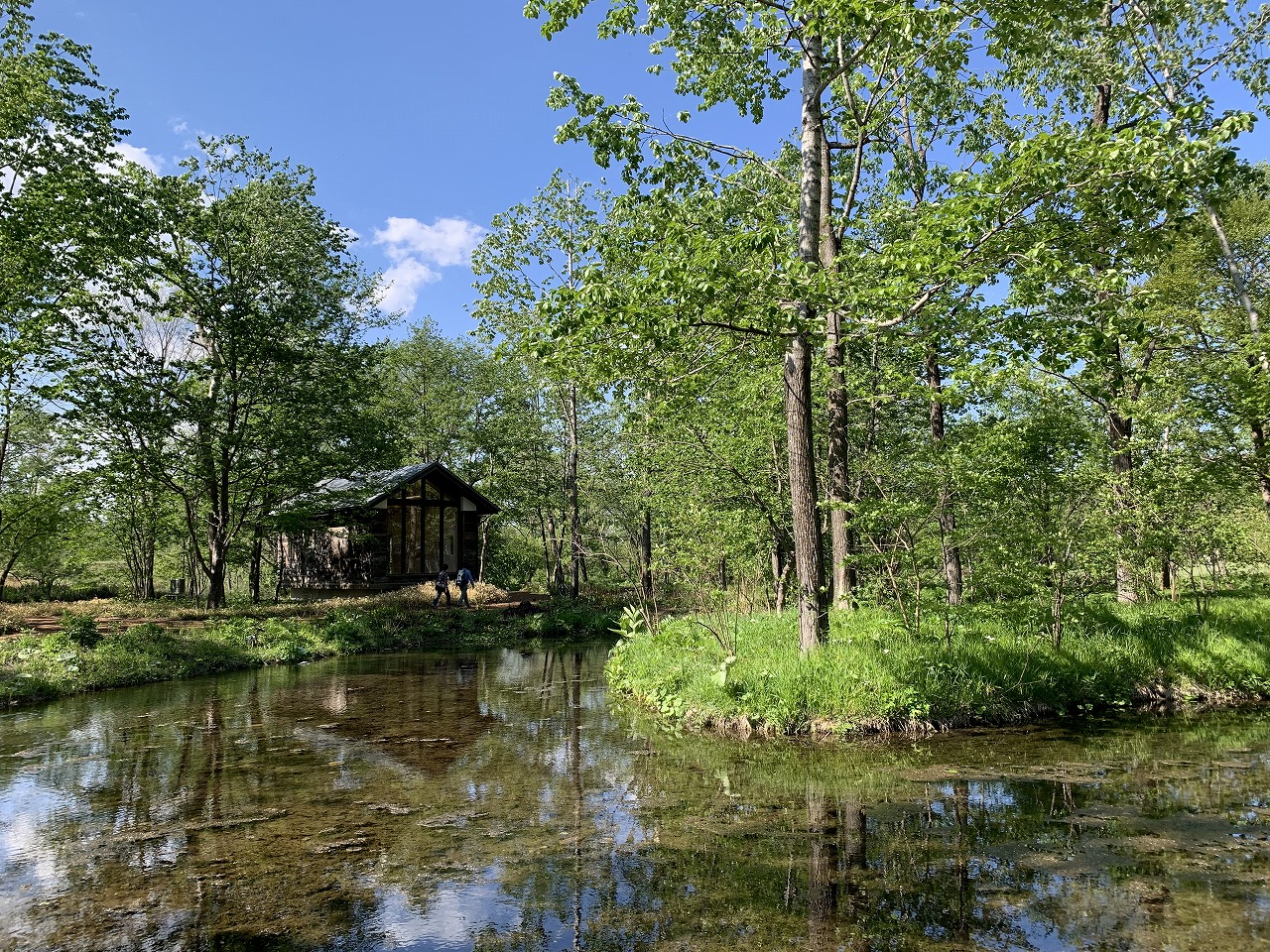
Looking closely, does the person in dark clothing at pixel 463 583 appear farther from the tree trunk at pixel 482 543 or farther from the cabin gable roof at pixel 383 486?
the tree trunk at pixel 482 543

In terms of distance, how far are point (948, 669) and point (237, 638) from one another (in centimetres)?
1455

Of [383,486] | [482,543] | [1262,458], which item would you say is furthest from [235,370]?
[1262,458]

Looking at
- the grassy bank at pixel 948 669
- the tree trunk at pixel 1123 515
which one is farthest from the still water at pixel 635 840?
the tree trunk at pixel 1123 515

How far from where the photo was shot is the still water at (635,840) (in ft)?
11.9

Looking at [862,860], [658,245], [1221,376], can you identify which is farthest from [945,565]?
[862,860]

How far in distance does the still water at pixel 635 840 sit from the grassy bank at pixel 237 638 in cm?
414

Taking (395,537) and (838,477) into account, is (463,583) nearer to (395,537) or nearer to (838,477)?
(395,537)

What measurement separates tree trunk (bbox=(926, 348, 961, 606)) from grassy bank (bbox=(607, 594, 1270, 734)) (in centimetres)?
102

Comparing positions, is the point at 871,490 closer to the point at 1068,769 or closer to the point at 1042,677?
the point at 1042,677

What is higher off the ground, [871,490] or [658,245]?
[658,245]

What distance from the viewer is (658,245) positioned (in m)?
7.68

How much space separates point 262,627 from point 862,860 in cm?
1605

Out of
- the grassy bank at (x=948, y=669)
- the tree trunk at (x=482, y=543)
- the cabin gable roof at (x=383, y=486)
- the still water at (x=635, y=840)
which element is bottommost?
the still water at (x=635, y=840)

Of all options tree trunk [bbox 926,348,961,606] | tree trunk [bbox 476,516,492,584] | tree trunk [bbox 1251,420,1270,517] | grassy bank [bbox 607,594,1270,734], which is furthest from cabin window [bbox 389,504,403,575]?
tree trunk [bbox 1251,420,1270,517]
